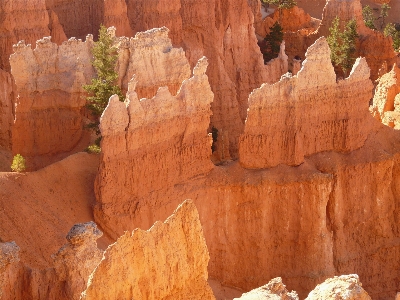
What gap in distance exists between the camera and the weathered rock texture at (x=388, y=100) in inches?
1572

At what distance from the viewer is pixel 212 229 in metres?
30.4

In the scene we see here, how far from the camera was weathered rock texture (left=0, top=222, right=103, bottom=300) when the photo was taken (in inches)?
800

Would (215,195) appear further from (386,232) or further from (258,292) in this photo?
(258,292)

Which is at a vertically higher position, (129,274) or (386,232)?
(129,274)

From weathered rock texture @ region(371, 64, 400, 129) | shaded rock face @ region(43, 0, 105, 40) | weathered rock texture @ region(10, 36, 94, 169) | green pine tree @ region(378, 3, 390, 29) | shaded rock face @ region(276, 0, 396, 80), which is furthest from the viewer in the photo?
green pine tree @ region(378, 3, 390, 29)

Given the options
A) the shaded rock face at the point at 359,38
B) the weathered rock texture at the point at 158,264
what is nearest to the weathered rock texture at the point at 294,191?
the weathered rock texture at the point at 158,264

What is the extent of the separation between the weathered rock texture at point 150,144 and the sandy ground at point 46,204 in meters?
0.92

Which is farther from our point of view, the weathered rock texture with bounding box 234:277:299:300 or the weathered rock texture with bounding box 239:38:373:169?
the weathered rock texture with bounding box 239:38:373:169

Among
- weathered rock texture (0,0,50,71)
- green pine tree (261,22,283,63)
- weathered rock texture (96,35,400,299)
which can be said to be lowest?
weathered rock texture (96,35,400,299)

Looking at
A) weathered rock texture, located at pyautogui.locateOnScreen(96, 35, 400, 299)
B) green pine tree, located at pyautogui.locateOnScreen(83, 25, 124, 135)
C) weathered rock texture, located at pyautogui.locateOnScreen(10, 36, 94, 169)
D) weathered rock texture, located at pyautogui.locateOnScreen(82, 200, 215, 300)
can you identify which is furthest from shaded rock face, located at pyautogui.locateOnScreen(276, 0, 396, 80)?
weathered rock texture, located at pyautogui.locateOnScreen(82, 200, 215, 300)

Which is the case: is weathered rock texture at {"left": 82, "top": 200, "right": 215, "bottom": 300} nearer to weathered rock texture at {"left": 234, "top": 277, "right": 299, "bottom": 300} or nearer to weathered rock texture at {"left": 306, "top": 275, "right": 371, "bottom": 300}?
weathered rock texture at {"left": 234, "top": 277, "right": 299, "bottom": 300}

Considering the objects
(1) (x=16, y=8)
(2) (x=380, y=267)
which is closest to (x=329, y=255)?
(2) (x=380, y=267)

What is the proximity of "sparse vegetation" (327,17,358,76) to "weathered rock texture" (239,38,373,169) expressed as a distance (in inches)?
701

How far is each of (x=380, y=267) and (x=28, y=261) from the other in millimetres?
15206
